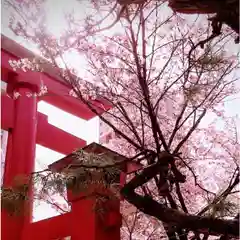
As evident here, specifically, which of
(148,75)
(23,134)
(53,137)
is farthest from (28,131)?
(148,75)

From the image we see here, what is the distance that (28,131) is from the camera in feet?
8.38

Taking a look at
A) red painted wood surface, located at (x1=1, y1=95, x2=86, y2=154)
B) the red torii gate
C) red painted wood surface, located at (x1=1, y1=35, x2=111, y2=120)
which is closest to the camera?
the red torii gate

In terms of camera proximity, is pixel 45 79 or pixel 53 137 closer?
pixel 45 79

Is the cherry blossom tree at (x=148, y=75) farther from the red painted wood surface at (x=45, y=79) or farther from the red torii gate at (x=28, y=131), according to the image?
the red painted wood surface at (x=45, y=79)

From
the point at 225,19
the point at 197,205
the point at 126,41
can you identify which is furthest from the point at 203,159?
the point at 225,19

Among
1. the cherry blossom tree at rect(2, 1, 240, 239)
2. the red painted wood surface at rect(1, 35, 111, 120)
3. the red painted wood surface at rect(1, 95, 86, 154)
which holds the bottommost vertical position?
the cherry blossom tree at rect(2, 1, 240, 239)

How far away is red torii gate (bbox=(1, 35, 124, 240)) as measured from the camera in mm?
1789

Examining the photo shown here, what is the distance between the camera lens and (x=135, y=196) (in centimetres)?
87

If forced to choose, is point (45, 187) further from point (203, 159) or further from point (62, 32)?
point (203, 159)

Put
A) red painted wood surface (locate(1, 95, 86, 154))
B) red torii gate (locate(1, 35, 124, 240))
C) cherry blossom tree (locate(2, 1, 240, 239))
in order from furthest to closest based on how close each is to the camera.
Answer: red painted wood surface (locate(1, 95, 86, 154)), red torii gate (locate(1, 35, 124, 240)), cherry blossom tree (locate(2, 1, 240, 239))

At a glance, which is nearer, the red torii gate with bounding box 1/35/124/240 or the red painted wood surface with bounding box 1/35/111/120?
the red torii gate with bounding box 1/35/124/240

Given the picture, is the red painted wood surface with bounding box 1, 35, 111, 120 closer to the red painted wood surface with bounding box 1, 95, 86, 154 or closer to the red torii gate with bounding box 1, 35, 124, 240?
the red torii gate with bounding box 1, 35, 124, 240

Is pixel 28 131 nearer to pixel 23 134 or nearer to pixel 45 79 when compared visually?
pixel 23 134

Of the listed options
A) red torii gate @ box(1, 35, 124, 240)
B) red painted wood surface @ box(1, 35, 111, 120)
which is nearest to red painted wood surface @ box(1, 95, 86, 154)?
red torii gate @ box(1, 35, 124, 240)
